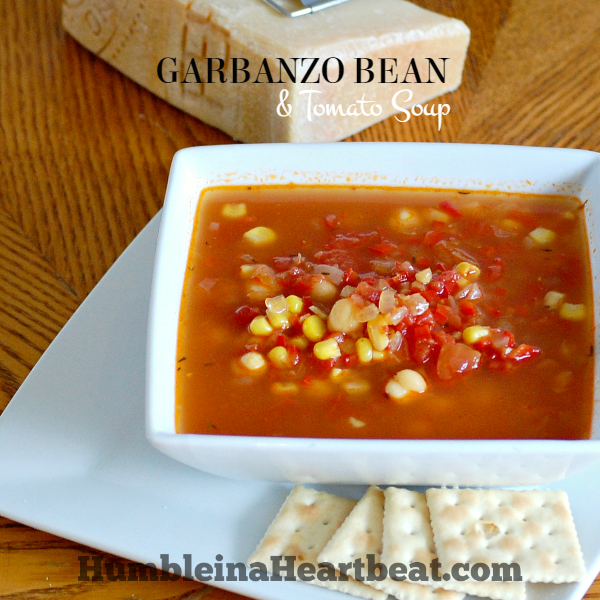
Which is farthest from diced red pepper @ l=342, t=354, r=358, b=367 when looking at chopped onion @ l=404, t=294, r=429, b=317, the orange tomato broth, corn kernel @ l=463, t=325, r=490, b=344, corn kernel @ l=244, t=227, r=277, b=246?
corn kernel @ l=244, t=227, r=277, b=246

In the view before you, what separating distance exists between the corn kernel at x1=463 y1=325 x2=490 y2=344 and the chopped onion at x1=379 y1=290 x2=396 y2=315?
23 cm

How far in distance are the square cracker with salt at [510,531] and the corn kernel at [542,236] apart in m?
0.90

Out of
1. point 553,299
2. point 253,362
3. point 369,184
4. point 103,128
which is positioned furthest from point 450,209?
point 103,128

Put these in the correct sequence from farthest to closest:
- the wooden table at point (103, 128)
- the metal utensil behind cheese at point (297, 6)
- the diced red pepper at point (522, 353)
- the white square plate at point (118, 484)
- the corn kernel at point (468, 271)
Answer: the metal utensil behind cheese at point (297, 6), the wooden table at point (103, 128), the corn kernel at point (468, 271), the diced red pepper at point (522, 353), the white square plate at point (118, 484)

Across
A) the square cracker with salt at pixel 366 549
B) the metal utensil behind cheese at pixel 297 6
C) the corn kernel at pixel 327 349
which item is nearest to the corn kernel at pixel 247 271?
the corn kernel at pixel 327 349

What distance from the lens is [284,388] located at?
2.12 m

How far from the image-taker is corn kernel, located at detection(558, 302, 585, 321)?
2264mm

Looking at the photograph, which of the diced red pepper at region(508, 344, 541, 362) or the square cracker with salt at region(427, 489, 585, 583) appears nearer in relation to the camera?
the square cracker with salt at region(427, 489, 585, 583)

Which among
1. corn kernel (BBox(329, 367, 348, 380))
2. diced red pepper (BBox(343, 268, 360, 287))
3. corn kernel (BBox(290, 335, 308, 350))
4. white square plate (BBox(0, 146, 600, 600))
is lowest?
white square plate (BBox(0, 146, 600, 600))

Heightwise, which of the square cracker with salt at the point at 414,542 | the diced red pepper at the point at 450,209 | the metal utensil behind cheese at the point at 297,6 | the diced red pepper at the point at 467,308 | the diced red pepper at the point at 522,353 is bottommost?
the square cracker with salt at the point at 414,542

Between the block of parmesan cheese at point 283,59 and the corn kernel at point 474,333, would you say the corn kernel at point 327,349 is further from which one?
the block of parmesan cheese at point 283,59

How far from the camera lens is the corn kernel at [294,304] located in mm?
2275

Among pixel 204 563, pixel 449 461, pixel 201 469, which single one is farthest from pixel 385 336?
pixel 204 563

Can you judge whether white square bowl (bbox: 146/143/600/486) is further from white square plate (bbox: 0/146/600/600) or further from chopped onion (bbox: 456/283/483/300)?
chopped onion (bbox: 456/283/483/300)
